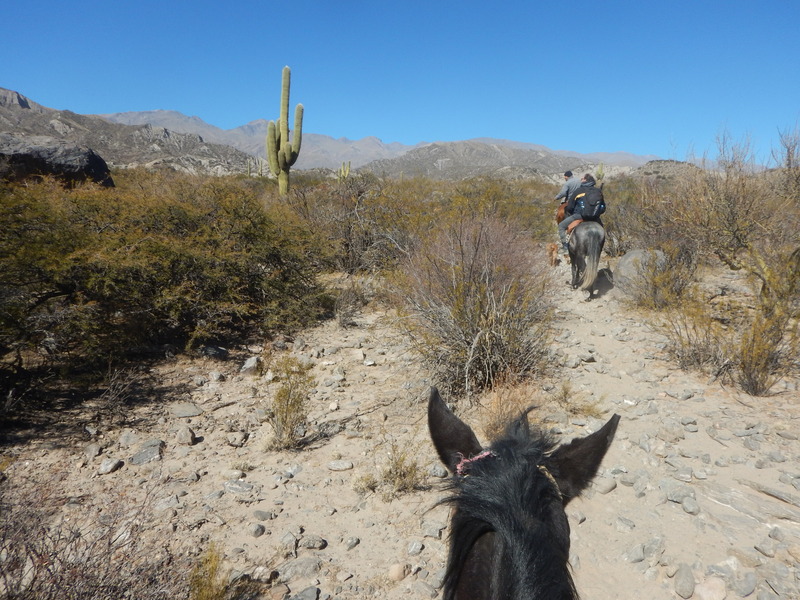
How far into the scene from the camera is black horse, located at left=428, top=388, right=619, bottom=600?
1.03 m

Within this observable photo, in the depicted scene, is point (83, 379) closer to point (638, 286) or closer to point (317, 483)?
point (317, 483)

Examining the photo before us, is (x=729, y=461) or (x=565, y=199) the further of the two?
(x=565, y=199)

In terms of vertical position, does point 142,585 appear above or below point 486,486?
below

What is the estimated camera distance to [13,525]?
1706 mm

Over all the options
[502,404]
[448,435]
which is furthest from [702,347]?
[448,435]

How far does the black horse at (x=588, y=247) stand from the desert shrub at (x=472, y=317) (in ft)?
7.14

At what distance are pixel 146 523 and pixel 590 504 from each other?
2.65 m

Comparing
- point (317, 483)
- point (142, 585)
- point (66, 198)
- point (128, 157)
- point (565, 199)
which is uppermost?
point (128, 157)

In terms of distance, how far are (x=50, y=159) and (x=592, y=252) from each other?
16060 millimetres

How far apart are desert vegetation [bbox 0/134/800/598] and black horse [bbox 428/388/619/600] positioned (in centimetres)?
109

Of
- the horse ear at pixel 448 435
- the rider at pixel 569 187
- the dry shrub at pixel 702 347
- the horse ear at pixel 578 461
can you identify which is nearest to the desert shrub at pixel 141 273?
the horse ear at pixel 448 435

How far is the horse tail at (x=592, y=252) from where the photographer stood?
6438mm

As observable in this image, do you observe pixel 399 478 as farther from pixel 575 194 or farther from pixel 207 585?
pixel 575 194

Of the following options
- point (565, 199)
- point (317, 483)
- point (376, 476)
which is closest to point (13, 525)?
point (317, 483)
